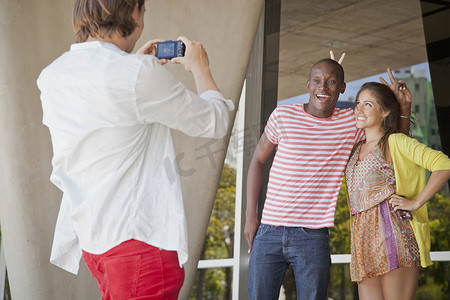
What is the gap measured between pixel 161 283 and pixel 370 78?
3142 mm

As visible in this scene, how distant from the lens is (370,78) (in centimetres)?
416

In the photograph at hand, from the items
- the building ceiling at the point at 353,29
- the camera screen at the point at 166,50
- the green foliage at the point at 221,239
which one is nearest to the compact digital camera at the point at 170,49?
the camera screen at the point at 166,50

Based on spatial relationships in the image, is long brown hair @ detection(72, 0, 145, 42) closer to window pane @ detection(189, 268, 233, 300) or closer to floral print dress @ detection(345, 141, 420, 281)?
floral print dress @ detection(345, 141, 420, 281)

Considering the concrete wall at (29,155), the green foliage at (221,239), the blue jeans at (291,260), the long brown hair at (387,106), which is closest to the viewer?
the blue jeans at (291,260)

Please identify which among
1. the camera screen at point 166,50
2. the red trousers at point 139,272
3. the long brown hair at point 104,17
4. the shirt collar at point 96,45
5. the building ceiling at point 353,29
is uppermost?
the building ceiling at point 353,29

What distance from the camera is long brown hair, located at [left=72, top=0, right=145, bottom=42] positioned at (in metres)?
1.49

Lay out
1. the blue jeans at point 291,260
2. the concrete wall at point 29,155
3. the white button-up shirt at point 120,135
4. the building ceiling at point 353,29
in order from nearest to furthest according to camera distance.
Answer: the white button-up shirt at point 120,135, the blue jeans at point 291,260, the concrete wall at point 29,155, the building ceiling at point 353,29

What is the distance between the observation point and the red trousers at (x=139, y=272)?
1.43 metres

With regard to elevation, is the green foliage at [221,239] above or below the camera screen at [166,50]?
below

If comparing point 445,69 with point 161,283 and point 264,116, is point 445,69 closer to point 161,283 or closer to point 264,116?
Result: point 264,116

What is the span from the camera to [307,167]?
101 inches

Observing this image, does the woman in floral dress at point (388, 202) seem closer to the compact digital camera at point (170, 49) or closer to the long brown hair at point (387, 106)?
the long brown hair at point (387, 106)

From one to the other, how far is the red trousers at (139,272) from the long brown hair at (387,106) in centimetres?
149

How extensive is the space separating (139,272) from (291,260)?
1.22 metres
